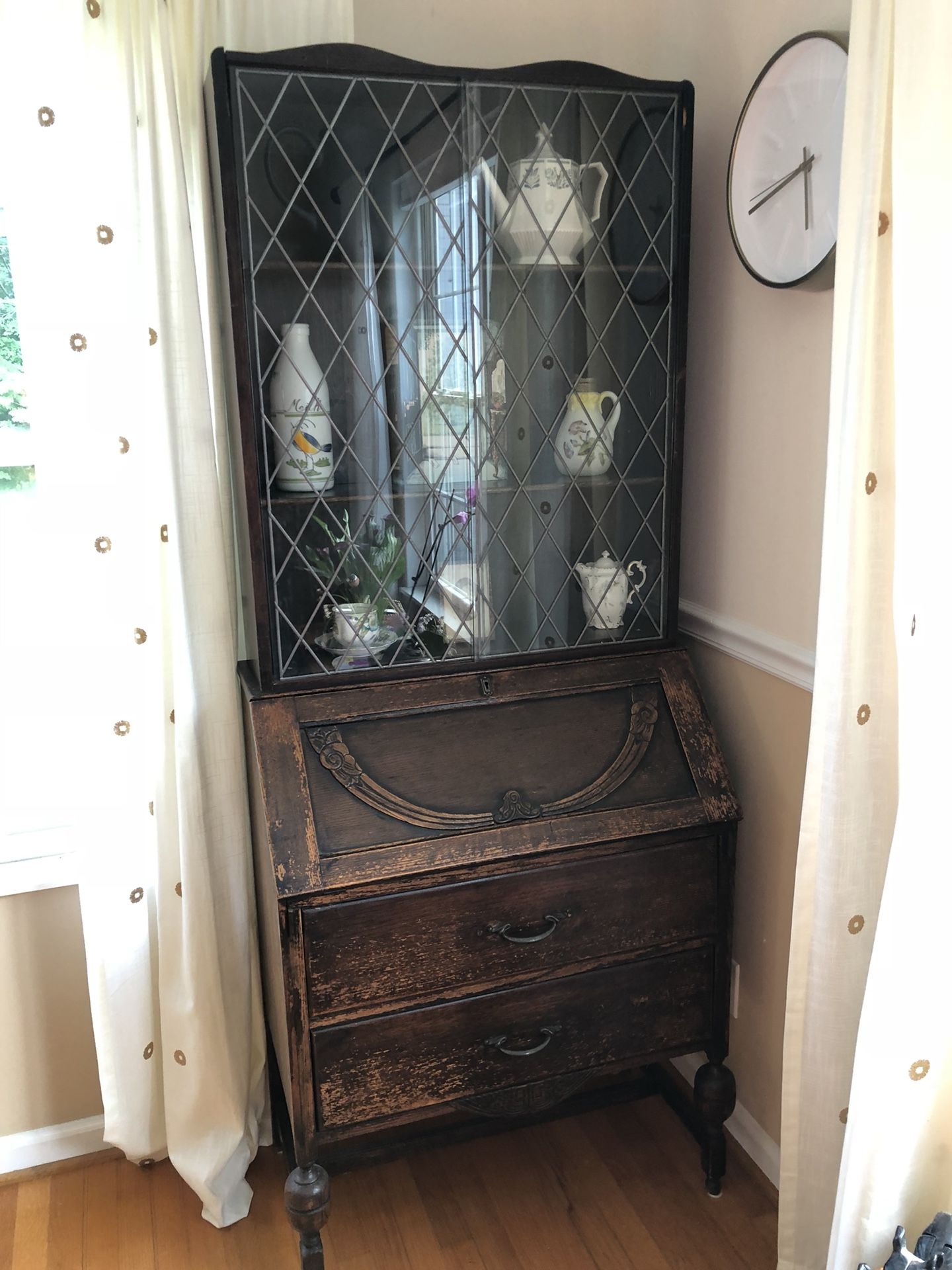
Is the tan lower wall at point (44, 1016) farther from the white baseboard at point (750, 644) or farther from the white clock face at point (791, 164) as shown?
the white clock face at point (791, 164)

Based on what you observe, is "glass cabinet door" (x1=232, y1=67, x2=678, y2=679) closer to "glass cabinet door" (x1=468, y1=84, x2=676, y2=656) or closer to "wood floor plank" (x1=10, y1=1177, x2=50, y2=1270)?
"glass cabinet door" (x1=468, y1=84, x2=676, y2=656)

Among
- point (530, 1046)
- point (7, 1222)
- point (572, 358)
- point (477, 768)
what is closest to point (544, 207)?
point (572, 358)

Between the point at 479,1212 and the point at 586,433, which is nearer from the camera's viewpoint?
the point at 586,433

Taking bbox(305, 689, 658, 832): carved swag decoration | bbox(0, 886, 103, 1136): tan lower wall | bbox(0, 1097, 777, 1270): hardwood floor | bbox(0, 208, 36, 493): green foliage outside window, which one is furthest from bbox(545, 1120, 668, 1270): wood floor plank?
bbox(0, 208, 36, 493): green foliage outside window

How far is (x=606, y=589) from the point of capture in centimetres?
176

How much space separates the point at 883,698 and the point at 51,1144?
5.53 ft

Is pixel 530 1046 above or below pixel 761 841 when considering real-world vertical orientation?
below

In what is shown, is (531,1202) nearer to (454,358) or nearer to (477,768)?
(477,768)

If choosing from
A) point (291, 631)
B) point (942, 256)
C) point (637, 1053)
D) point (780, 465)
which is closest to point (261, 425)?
point (291, 631)

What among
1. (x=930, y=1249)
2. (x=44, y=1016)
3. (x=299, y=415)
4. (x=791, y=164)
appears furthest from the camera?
(x=44, y=1016)

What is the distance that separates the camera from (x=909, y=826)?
1169 mm

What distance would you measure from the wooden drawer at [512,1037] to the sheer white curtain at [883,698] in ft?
0.95

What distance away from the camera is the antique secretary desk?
1495 millimetres

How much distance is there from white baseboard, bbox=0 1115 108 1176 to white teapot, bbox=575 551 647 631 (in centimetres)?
130
